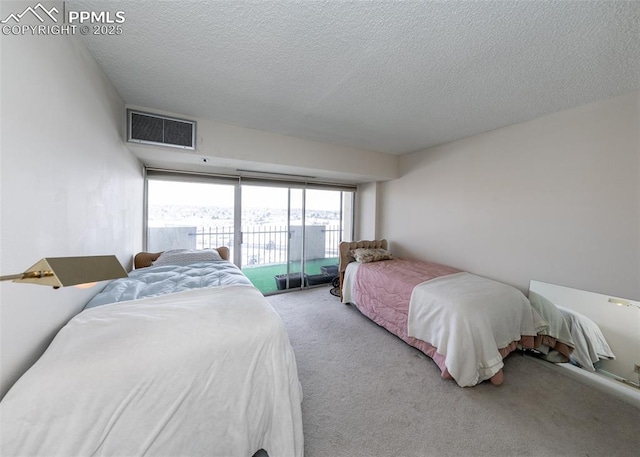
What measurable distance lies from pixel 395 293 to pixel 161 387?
2103 millimetres

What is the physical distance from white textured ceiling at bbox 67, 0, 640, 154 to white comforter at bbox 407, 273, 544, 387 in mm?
1686

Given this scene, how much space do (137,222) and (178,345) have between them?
2348mm

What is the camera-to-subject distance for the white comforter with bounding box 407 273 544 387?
5.58 feet

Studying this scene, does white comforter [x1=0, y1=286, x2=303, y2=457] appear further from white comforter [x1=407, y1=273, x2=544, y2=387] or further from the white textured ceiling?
the white textured ceiling

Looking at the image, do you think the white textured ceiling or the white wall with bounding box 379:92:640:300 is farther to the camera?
the white wall with bounding box 379:92:640:300

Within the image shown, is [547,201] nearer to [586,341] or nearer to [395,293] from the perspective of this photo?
[586,341]

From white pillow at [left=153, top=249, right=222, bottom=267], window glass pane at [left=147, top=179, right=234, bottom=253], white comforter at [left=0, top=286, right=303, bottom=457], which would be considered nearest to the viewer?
white comforter at [left=0, top=286, right=303, bottom=457]

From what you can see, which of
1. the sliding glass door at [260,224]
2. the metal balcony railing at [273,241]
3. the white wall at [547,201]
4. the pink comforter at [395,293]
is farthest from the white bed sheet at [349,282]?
the white wall at [547,201]

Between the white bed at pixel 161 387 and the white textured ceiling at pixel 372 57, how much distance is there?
1544mm

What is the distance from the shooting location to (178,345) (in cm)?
95

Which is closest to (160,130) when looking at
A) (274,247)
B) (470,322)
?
(274,247)

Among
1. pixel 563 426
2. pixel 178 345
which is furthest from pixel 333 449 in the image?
pixel 563 426

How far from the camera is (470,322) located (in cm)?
172

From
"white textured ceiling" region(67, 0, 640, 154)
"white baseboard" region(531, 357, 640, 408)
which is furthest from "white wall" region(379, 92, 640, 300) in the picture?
"white baseboard" region(531, 357, 640, 408)
